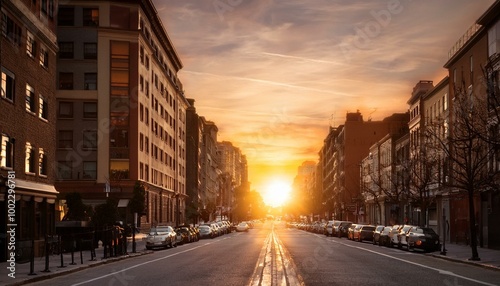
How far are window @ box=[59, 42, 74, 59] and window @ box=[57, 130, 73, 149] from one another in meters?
7.55

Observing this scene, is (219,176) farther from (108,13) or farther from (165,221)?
(108,13)

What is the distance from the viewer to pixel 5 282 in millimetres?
22234

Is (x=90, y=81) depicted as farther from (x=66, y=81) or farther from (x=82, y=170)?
(x=82, y=170)

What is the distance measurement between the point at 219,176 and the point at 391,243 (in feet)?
476

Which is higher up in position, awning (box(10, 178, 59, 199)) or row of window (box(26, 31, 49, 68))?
row of window (box(26, 31, 49, 68))

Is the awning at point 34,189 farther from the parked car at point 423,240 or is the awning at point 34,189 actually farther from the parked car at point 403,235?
the parked car at point 403,235

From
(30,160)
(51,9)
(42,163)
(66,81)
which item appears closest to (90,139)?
(66,81)

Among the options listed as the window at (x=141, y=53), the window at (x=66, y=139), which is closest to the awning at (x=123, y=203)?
the window at (x=66, y=139)

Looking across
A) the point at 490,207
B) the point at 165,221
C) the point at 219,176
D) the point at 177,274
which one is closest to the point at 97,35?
the point at 165,221

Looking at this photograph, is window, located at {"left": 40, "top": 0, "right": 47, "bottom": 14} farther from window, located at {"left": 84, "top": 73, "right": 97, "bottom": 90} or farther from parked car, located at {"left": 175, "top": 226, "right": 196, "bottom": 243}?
window, located at {"left": 84, "top": 73, "right": 97, "bottom": 90}

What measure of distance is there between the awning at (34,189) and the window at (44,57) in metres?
6.98

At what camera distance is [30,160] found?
130 ft

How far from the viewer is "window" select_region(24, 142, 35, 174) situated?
38781 mm

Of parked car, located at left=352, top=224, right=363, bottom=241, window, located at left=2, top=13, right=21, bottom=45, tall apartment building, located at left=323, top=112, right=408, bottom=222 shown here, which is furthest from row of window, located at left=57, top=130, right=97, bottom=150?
tall apartment building, located at left=323, top=112, right=408, bottom=222
